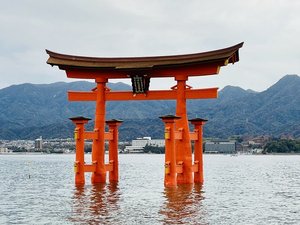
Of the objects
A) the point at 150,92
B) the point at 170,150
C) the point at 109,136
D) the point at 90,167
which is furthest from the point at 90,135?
the point at 170,150

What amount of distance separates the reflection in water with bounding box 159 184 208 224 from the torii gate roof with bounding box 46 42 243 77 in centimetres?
679

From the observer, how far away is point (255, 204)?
83.6 ft

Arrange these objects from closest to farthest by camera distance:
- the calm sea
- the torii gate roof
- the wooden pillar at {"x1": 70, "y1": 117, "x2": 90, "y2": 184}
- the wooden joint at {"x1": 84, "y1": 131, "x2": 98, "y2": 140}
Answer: the calm sea < the torii gate roof < the wooden pillar at {"x1": 70, "y1": 117, "x2": 90, "y2": 184} < the wooden joint at {"x1": 84, "y1": 131, "x2": 98, "y2": 140}

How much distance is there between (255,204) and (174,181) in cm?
490

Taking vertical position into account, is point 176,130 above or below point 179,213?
above

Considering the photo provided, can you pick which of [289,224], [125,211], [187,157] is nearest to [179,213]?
[125,211]

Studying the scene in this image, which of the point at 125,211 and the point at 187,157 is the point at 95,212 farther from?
the point at 187,157

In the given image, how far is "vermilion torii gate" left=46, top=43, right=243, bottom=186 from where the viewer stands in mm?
30047

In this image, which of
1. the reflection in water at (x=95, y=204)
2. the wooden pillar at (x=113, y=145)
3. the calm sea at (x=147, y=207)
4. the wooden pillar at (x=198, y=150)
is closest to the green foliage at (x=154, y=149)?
the wooden pillar at (x=113, y=145)

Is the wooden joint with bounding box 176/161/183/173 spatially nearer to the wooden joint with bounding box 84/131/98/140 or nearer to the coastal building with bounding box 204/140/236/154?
the wooden joint with bounding box 84/131/98/140

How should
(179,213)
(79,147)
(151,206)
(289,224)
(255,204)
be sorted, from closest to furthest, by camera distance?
(289,224) < (179,213) < (151,206) < (255,204) < (79,147)

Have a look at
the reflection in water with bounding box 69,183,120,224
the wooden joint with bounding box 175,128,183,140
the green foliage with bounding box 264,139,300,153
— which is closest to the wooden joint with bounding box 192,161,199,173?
the wooden joint with bounding box 175,128,183,140

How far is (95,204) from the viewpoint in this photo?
2386 centimetres

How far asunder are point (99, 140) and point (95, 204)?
28.0 ft
